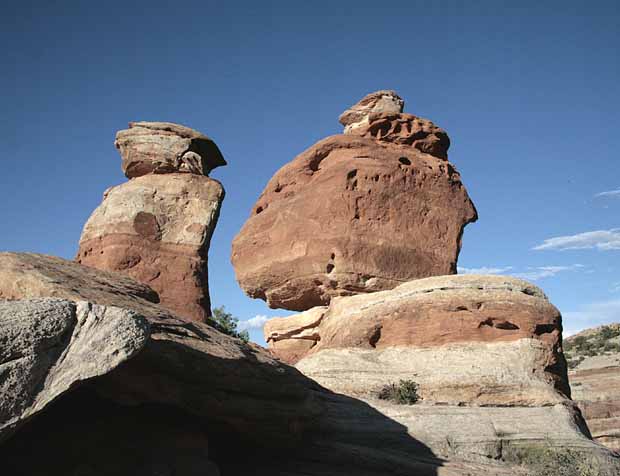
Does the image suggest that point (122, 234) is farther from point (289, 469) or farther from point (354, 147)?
point (289, 469)

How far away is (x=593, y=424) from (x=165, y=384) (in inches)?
839

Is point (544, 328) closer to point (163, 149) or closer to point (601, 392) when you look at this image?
point (163, 149)

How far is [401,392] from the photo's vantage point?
1118cm

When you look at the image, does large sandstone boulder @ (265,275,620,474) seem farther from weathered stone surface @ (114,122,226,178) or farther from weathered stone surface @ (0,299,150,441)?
weathered stone surface @ (114,122,226,178)

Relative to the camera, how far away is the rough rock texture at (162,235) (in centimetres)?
1631

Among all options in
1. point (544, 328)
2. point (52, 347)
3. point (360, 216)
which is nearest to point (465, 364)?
point (544, 328)

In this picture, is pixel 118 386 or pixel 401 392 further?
pixel 401 392

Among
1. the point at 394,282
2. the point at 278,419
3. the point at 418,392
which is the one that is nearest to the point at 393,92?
the point at 394,282

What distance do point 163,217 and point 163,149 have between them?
198 centimetres

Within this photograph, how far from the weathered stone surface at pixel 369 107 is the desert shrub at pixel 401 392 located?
8380 mm

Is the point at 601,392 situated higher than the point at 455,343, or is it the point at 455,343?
the point at 455,343

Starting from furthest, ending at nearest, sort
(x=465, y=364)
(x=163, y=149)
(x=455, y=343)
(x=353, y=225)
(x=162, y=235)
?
(x=163, y=149)
(x=162, y=235)
(x=353, y=225)
(x=455, y=343)
(x=465, y=364)

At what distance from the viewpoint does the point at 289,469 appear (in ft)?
26.2

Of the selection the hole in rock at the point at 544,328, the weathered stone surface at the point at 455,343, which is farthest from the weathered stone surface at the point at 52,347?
the hole in rock at the point at 544,328
